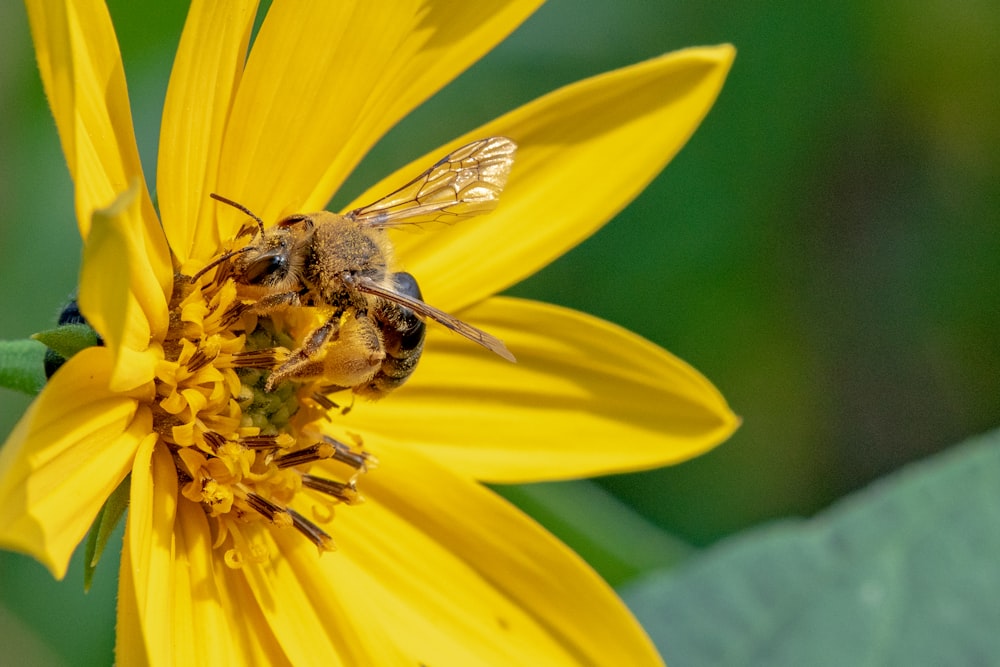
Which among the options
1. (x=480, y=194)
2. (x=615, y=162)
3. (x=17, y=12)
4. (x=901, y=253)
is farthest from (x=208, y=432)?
(x=901, y=253)

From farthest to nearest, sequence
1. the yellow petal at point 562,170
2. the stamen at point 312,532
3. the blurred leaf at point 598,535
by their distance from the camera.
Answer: the blurred leaf at point 598,535
the yellow petal at point 562,170
the stamen at point 312,532

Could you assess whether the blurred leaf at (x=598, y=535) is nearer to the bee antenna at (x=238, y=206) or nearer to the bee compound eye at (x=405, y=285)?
the bee compound eye at (x=405, y=285)

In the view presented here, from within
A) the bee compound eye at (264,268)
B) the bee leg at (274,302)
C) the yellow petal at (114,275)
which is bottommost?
the bee leg at (274,302)

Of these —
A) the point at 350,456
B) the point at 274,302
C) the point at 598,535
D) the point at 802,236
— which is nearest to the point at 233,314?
the point at 274,302

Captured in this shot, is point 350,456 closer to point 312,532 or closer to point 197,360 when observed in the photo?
point 312,532

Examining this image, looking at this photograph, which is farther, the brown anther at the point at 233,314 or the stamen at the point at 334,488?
the stamen at the point at 334,488

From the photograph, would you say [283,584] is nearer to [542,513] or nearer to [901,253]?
[542,513]

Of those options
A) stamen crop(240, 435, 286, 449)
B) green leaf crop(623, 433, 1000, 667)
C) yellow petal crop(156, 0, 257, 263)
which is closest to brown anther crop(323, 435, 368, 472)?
stamen crop(240, 435, 286, 449)

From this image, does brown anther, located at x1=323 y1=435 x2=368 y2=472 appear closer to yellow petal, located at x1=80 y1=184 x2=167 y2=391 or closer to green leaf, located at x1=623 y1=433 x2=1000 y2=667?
yellow petal, located at x1=80 y1=184 x2=167 y2=391

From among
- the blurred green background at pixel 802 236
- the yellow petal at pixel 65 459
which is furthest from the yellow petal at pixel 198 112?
the blurred green background at pixel 802 236
